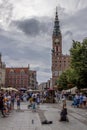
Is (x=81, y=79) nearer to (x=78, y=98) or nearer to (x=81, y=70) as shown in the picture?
(x=81, y=70)

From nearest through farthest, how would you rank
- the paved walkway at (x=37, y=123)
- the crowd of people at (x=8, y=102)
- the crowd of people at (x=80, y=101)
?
the paved walkway at (x=37, y=123) → the crowd of people at (x=8, y=102) → the crowd of people at (x=80, y=101)

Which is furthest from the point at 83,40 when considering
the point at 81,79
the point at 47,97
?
the point at 47,97

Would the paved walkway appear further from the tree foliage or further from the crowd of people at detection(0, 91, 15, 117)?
the tree foliage

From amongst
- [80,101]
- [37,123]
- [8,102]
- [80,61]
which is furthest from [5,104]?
[80,61]

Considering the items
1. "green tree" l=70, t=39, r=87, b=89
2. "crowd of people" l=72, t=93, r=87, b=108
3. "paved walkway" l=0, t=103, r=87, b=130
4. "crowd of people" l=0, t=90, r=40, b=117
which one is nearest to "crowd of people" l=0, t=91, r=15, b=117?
"crowd of people" l=0, t=90, r=40, b=117

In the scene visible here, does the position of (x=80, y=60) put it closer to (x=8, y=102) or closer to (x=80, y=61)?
(x=80, y=61)

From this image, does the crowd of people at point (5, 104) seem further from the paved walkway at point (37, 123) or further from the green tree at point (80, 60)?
the green tree at point (80, 60)

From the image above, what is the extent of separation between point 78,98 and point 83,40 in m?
15.4

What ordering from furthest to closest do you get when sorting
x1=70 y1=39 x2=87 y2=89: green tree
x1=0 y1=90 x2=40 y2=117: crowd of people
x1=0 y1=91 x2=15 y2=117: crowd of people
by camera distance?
1. x1=70 y1=39 x2=87 y2=89: green tree
2. x1=0 y1=90 x2=40 y2=117: crowd of people
3. x1=0 y1=91 x2=15 y2=117: crowd of people

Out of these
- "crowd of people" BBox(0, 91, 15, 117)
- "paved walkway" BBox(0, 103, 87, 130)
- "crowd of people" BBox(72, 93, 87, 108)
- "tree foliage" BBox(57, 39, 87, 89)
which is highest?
"tree foliage" BBox(57, 39, 87, 89)

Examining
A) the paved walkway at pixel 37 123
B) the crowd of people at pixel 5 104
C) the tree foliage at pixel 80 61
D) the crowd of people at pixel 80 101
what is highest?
the tree foliage at pixel 80 61

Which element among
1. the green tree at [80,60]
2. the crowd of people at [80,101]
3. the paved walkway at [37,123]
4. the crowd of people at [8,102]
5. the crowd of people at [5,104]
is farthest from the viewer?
the green tree at [80,60]

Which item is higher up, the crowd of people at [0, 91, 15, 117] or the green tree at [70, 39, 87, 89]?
the green tree at [70, 39, 87, 89]

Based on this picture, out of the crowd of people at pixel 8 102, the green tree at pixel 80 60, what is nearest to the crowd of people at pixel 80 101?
the crowd of people at pixel 8 102
